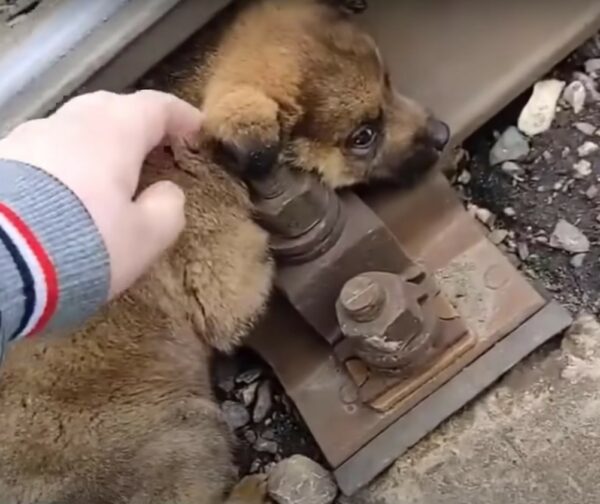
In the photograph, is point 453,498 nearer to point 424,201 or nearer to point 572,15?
point 424,201

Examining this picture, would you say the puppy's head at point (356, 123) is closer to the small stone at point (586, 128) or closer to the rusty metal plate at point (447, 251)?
the rusty metal plate at point (447, 251)

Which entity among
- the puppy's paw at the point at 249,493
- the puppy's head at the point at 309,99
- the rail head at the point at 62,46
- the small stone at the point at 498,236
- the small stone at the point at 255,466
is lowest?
the small stone at the point at 255,466

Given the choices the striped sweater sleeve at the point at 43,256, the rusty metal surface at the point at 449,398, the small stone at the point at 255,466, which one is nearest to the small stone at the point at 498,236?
the rusty metal surface at the point at 449,398

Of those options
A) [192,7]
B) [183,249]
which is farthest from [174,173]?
[192,7]

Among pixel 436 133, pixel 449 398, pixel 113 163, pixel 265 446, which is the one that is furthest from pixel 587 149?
pixel 113 163

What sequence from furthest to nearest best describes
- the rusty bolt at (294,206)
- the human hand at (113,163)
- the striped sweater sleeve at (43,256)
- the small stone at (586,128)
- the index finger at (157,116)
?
the small stone at (586,128)
the rusty bolt at (294,206)
the index finger at (157,116)
the human hand at (113,163)
the striped sweater sleeve at (43,256)
